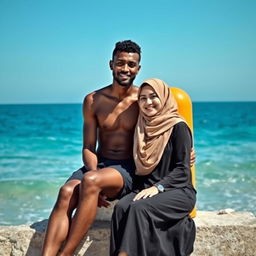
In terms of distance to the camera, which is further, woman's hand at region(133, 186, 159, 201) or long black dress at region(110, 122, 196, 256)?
woman's hand at region(133, 186, 159, 201)

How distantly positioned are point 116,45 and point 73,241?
64.3 inches

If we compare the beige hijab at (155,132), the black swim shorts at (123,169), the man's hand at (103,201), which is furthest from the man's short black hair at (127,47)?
the man's hand at (103,201)

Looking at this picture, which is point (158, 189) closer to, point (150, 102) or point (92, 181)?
point (92, 181)

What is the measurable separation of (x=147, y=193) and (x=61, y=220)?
2.20ft

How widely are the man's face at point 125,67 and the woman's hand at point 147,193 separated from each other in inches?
37.6

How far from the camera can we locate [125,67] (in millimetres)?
3568

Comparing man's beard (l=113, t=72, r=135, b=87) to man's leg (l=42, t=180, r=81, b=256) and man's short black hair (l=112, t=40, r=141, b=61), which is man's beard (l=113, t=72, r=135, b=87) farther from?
man's leg (l=42, t=180, r=81, b=256)

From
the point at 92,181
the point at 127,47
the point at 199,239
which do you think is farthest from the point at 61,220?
the point at 127,47

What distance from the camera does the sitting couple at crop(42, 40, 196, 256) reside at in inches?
122

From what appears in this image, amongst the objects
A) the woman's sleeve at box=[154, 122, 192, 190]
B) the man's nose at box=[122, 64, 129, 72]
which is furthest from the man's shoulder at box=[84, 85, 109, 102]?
the woman's sleeve at box=[154, 122, 192, 190]

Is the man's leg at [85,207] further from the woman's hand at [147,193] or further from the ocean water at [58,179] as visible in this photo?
the ocean water at [58,179]

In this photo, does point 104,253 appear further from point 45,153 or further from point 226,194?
point 45,153

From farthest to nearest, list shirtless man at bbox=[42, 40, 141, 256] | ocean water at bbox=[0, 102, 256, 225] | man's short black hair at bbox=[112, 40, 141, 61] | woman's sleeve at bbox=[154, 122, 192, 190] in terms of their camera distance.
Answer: ocean water at bbox=[0, 102, 256, 225] → man's short black hair at bbox=[112, 40, 141, 61] → woman's sleeve at bbox=[154, 122, 192, 190] → shirtless man at bbox=[42, 40, 141, 256]

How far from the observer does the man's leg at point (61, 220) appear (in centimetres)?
313
